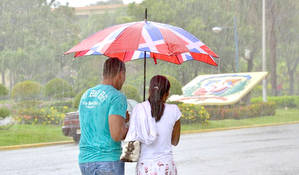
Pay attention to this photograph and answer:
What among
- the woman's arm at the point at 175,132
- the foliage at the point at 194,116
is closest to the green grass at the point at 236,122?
the foliage at the point at 194,116

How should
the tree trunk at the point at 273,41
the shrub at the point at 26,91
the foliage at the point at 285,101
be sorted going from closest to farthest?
1. the shrub at the point at 26,91
2. the foliage at the point at 285,101
3. the tree trunk at the point at 273,41

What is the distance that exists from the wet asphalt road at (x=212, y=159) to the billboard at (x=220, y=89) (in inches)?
417

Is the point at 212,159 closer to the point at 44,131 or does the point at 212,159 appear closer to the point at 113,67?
the point at 113,67

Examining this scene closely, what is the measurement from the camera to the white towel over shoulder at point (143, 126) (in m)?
4.10

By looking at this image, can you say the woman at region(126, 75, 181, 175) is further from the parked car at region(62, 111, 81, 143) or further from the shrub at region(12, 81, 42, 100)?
the shrub at region(12, 81, 42, 100)

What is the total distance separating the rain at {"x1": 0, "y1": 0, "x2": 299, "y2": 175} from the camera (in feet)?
39.2

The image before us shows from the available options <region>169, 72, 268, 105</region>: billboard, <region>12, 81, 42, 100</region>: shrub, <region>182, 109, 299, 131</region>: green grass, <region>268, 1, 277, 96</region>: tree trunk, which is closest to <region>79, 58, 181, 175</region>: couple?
<region>182, 109, 299, 131</region>: green grass

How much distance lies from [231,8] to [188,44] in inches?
1316

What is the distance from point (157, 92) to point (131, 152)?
19.0 inches

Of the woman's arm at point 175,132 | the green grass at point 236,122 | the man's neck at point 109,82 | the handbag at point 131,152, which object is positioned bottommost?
the green grass at point 236,122

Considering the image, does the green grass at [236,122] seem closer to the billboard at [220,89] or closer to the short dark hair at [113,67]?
the billboard at [220,89]

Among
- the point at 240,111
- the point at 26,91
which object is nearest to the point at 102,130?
the point at 26,91

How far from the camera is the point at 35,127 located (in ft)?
68.1

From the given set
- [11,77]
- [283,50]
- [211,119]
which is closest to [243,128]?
[211,119]
